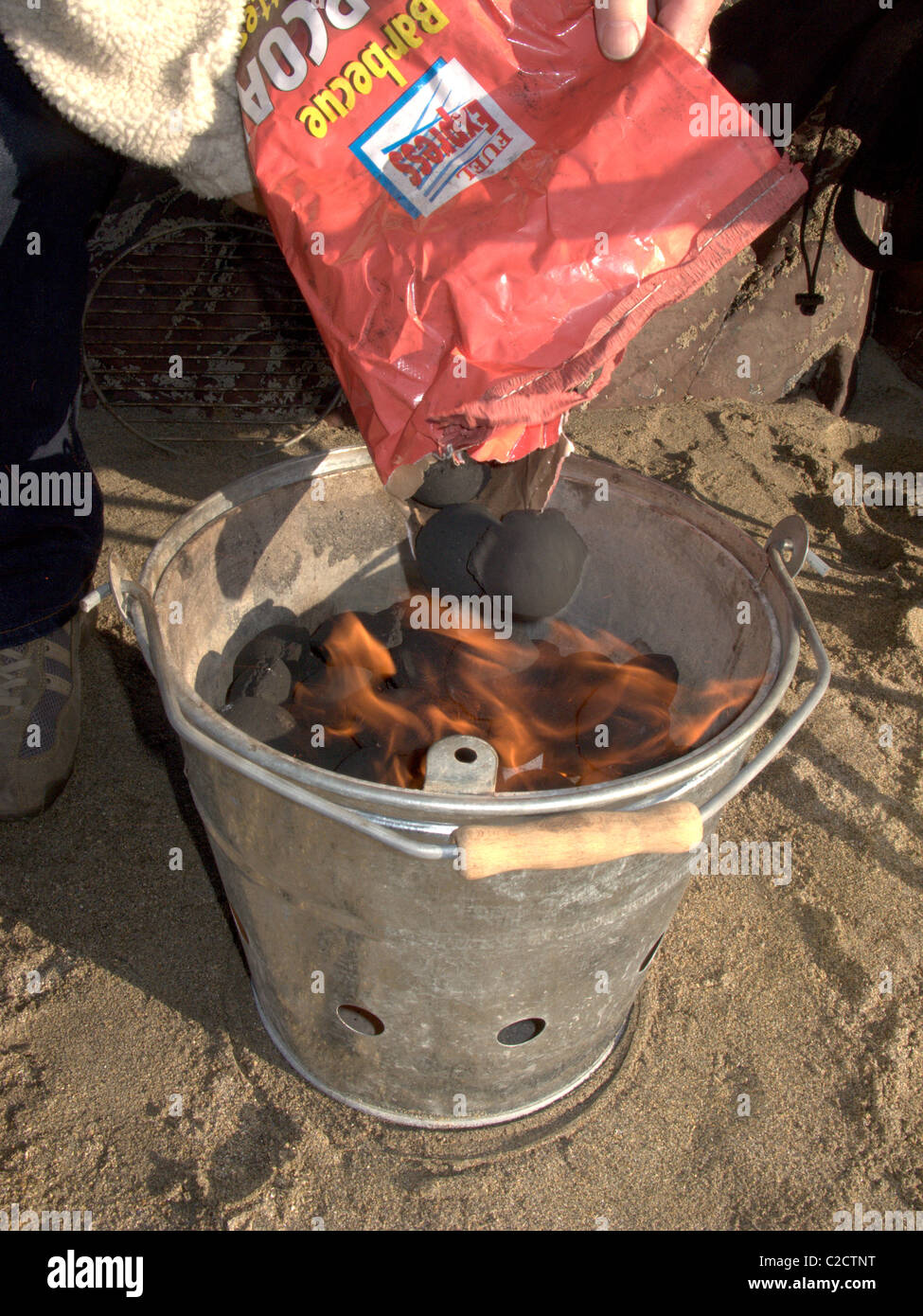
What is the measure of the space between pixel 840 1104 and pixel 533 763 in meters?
0.70

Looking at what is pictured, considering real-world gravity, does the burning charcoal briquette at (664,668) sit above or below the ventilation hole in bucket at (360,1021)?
above

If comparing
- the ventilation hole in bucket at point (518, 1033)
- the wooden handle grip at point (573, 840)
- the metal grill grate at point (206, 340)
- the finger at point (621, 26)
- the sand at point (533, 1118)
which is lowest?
the sand at point (533, 1118)

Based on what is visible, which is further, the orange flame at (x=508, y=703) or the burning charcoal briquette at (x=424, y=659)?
the burning charcoal briquette at (x=424, y=659)

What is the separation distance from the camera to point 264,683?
141 cm

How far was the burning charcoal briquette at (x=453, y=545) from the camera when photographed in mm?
1434

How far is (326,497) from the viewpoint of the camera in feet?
5.00

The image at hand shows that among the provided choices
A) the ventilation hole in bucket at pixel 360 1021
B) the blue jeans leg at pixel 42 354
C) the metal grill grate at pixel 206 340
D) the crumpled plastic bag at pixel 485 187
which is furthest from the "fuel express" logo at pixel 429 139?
the metal grill grate at pixel 206 340

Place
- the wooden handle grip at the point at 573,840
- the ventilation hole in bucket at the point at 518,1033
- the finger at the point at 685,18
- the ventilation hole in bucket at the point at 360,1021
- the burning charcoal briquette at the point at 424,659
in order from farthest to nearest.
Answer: the burning charcoal briquette at the point at 424,659, the ventilation hole in bucket at the point at 518,1033, the ventilation hole in bucket at the point at 360,1021, the finger at the point at 685,18, the wooden handle grip at the point at 573,840

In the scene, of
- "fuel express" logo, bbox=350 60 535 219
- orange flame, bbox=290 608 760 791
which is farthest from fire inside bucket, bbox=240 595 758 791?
"fuel express" logo, bbox=350 60 535 219

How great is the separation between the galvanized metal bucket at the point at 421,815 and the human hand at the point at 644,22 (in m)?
0.56

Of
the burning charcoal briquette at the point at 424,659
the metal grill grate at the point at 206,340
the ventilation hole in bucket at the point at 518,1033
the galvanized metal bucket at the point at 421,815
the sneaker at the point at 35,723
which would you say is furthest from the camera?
the metal grill grate at the point at 206,340

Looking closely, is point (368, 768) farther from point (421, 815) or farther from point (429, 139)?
point (429, 139)

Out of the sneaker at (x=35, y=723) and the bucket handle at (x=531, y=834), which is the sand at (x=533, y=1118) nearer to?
the sneaker at (x=35, y=723)
